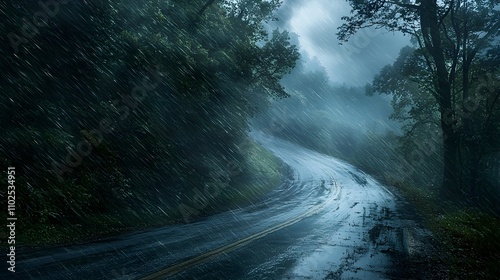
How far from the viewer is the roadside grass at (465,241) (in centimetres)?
765

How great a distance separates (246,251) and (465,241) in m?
7.27

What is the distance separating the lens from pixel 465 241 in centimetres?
1067

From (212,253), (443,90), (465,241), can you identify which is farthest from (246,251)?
(443,90)

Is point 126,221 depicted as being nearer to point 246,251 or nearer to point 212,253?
point 212,253

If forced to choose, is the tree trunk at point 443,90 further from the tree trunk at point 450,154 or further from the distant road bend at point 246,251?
the distant road bend at point 246,251

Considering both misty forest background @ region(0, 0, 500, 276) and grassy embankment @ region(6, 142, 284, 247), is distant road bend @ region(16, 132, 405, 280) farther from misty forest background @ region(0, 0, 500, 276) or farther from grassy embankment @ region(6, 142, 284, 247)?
misty forest background @ region(0, 0, 500, 276)

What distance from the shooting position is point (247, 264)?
22.6 ft

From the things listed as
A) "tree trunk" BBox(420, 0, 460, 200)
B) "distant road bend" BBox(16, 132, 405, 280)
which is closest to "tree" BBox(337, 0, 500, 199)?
"tree trunk" BBox(420, 0, 460, 200)

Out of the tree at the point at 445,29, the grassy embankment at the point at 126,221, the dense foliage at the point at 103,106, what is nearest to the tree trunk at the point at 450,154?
the tree at the point at 445,29

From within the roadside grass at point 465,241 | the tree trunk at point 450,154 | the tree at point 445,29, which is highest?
the tree at point 445,29

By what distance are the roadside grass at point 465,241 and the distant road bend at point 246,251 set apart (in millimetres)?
1250

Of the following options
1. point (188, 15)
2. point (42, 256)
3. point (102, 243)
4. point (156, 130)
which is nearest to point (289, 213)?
point (156, 130)

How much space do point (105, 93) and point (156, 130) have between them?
2480mm

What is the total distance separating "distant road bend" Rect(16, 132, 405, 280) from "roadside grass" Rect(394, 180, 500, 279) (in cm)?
125
